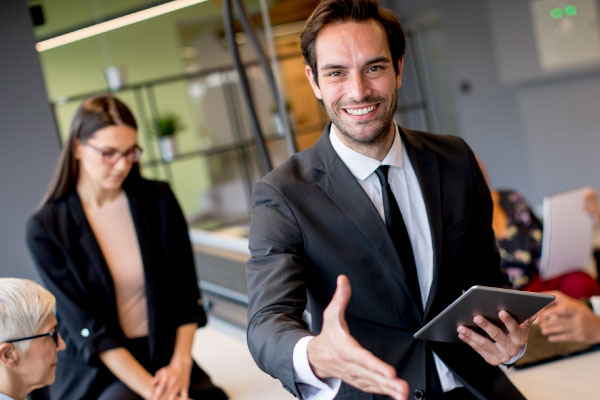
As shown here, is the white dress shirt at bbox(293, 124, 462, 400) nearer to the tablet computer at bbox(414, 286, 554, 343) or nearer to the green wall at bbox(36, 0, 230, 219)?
the tablet computer at bbox(414, 286, 554, 343)

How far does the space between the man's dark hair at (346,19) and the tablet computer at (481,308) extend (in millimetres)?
551

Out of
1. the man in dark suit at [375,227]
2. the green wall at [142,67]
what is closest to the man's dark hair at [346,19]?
the man in dark suit at [375,227]

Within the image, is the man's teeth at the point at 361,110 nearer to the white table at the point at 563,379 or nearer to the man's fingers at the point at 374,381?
the man's fingers at the point at 374,381

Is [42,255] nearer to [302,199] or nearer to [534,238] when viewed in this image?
[302,199]

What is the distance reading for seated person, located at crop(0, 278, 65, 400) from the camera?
1.64 m

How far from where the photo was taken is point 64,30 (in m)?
5.16

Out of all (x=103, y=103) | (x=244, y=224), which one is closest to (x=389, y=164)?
(x=103, y=103)

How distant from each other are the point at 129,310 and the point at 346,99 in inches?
47.2

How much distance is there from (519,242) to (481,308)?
186cm

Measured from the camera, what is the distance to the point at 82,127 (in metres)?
2.23

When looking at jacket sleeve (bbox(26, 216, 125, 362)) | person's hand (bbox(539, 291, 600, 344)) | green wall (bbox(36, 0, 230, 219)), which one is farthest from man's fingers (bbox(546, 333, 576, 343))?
green wall (bbox(36, 0, 230, 219))

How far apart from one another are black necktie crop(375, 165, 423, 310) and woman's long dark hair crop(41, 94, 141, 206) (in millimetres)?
1088

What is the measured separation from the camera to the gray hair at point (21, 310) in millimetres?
1646

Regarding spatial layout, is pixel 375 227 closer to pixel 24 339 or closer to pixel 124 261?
pixel 24 339
